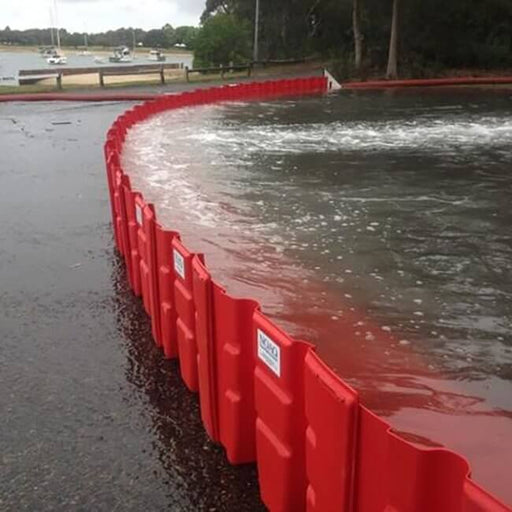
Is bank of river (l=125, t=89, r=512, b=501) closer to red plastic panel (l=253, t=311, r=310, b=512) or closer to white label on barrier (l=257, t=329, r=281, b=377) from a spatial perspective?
red plastic panel (l=253, t=311, r=310, b=512)

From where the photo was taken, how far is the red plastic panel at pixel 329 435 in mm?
3080

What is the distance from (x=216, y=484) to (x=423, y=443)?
1.52 meters

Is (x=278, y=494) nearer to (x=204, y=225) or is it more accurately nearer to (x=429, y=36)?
(x=204, y=225)

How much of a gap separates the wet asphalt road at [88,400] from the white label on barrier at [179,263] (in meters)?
0.97

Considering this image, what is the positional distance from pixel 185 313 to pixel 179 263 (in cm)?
39

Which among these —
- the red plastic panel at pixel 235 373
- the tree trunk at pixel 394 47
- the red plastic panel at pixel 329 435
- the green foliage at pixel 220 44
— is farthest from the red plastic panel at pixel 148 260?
the green foliage at pixel 220 44

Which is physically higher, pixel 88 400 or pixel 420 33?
pixel 420 33

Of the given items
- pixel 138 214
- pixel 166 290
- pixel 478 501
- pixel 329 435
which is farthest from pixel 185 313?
pixel 478 501

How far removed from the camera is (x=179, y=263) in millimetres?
5496

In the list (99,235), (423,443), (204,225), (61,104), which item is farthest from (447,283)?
(61,104)

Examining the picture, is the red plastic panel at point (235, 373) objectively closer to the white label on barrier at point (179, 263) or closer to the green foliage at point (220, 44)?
the white label on barrier at point (179, 263)

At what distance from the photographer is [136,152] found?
17.6m

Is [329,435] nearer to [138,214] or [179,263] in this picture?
[179,263]

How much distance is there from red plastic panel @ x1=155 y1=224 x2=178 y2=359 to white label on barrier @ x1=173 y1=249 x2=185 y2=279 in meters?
0.25
